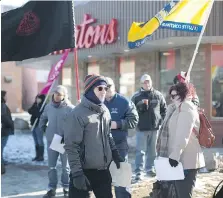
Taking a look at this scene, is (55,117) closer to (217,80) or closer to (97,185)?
(97,185)

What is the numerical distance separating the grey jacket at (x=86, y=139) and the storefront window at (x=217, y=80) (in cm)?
818

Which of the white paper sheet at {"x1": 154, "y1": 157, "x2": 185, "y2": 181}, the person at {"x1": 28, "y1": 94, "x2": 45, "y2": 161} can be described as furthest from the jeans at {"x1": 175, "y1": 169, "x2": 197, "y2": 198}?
the person at {"x1": 28, "y1": 94, "x2": 45, "y2": 161}

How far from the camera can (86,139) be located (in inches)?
162

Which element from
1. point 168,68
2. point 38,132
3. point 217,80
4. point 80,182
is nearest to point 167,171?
point 80,182

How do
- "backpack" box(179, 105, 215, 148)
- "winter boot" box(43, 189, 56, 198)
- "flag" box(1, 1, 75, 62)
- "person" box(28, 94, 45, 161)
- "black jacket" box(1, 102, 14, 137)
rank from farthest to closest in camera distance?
1. "person" box(28, 94, 45, 161)
2. "black jacket" box(1, 102, 14, 137)
3. "winter boot" box(43, 189, 56, 198)
4. "flag" box(1, 1, 75, 62)
5. "backpack" box(179, 105, 215, 148)

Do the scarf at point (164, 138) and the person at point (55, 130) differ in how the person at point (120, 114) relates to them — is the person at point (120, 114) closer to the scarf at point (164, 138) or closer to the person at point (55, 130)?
the scarf at point (164, 138)

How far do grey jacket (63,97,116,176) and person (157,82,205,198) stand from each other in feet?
2.36

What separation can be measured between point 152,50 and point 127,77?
5.92 ft

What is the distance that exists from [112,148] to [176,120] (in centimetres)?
76

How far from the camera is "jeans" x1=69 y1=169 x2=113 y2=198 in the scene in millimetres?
4117

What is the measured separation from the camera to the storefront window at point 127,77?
579 inches

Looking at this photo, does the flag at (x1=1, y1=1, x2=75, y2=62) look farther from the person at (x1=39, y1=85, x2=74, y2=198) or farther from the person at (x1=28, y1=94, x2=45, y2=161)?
the person at (x1=28, y1=94, x2=45, y2=161)

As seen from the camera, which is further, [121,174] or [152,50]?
[152,50]

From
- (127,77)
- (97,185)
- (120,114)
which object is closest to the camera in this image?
(97,185)
